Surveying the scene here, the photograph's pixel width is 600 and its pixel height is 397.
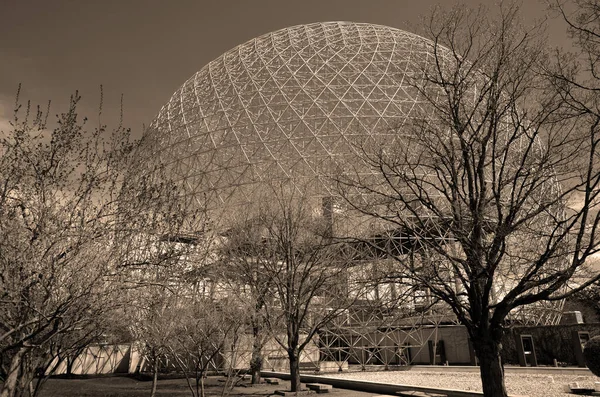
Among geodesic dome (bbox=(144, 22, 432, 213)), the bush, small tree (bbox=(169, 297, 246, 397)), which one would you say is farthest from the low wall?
geodesic dome (bbox=(144, 22, 432, 213))

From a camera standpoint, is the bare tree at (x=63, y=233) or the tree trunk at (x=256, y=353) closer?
the bare tree at (x=63, y=233)

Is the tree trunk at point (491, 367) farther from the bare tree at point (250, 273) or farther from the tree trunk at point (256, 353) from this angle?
the tree trunk at point (256, 353)

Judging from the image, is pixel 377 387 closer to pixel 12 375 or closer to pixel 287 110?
pixel 12 375

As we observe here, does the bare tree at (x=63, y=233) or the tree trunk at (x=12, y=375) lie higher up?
the bare tree at (x=63, y=233)

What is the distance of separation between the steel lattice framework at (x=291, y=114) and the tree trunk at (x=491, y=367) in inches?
568

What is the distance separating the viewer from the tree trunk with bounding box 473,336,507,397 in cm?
700

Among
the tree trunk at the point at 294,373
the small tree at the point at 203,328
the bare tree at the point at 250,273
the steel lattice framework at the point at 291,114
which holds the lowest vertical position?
the tree trunk at the point at 294,373

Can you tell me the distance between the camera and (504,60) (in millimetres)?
7477

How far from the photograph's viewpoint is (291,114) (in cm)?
2530

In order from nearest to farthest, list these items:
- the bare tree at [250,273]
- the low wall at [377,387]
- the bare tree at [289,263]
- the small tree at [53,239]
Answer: the small tree at [53,239] → the low wall at [377,387] → the bare tree at [289,263] → the bare tree at [250,273]

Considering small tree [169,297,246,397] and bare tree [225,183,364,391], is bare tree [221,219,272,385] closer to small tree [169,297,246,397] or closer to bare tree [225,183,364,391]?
bare tree [225,183,364,391]

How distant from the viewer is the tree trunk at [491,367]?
23.0ft

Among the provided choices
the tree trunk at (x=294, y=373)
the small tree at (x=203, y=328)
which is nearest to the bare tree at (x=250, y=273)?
the tree trunk at (x=294, y=373)

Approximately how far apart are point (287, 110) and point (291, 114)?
0.41m
